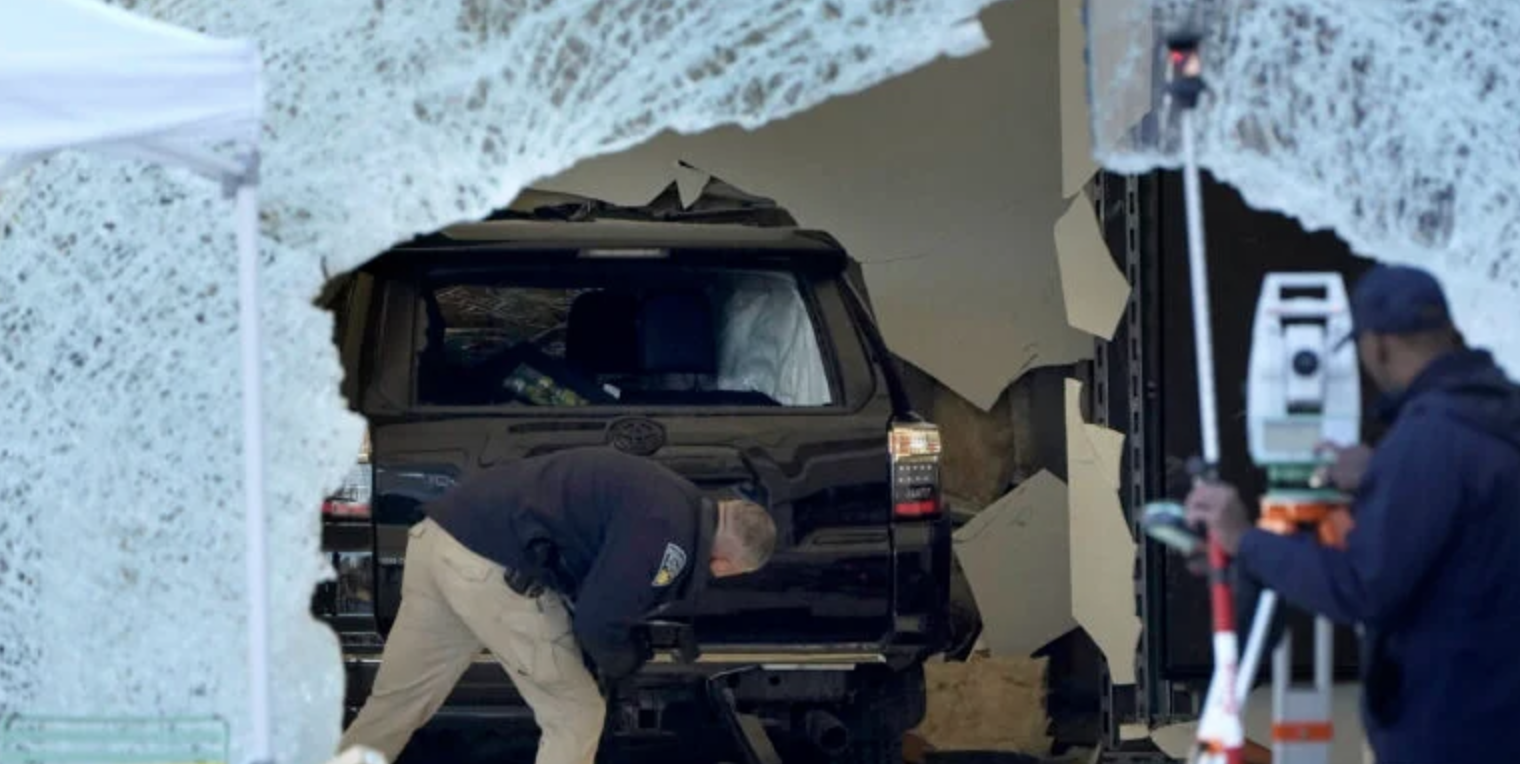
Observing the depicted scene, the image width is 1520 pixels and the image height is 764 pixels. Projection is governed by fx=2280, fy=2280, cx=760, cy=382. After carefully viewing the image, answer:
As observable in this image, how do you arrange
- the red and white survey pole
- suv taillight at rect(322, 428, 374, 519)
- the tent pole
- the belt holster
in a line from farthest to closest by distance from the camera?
suv taillight at rect(322, 428, 374, 519) → the belt holster → the tent pole → the red and white survey pole

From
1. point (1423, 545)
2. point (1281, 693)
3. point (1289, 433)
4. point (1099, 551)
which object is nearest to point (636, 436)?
point (1099, 551)

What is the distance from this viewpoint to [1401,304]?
4.01 meters

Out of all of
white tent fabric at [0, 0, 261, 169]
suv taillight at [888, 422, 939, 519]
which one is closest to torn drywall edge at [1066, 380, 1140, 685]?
suv taillight at [888, 422, 939, 519]

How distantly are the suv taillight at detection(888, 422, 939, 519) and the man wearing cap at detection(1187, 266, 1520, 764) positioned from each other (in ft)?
7.40

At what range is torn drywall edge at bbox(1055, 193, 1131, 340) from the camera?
289 inches

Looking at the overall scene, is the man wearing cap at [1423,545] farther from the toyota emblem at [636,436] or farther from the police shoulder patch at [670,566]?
the toyota emblem at [636,436]

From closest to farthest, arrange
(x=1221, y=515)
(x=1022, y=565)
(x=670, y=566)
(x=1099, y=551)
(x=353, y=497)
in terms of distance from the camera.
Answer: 1. (x=1221, y=515)
2. (x=670, y=566)
3. (x=353, y=497)
4. (x=1099, y=551)
5. (x=1022, y=565)

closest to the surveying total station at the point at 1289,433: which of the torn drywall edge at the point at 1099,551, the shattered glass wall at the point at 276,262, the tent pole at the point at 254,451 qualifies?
the shattered glass wall at the point at 276,262

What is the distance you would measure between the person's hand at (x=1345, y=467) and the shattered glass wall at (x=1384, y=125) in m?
0.64

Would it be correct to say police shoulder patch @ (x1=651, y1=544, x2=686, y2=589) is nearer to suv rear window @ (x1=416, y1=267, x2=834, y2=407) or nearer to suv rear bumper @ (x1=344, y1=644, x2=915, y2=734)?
suv rear bumper @ (x1=344, y1=644, x2=915, y2=734)

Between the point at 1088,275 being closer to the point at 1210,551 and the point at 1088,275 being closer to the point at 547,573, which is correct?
the point at 547,573

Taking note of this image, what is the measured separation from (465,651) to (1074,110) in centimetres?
300

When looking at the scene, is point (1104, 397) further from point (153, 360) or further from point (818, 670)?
point (153, 360)

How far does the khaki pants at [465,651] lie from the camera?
18.9 feet
